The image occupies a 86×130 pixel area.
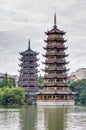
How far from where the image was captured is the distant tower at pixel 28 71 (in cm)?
13300

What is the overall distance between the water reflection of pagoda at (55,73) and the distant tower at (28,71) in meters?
16.1

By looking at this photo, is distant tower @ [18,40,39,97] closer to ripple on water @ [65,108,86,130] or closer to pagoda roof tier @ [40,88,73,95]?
pagoda roof tier @ [40,88,73,95]

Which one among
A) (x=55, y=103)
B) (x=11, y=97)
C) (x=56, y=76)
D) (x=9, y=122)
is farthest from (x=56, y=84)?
(x=9, y=122)

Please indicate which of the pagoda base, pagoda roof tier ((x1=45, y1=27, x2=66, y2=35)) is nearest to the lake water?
the pagoda base

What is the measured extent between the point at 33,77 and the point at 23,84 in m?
3.39

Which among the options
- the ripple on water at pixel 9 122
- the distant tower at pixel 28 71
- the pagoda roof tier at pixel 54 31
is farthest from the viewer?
the distant tower at pixel 28 71

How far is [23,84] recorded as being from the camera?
134625 millimetres

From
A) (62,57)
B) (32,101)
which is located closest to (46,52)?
(62,57)

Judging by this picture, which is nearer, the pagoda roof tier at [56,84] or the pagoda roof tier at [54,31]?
the pagoda roof tier at [56,84]

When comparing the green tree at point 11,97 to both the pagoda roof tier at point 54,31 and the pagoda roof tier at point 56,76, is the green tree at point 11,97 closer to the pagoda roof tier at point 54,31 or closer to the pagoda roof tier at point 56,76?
the pagoda roof tier at point 56,76

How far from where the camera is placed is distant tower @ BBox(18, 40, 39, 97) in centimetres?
13300

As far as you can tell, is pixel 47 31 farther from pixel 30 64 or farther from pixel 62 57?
pixel 30 64

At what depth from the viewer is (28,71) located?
13562cm

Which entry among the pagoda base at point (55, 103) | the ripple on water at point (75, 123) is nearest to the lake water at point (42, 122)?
the ripple on water at point (75, 123)
